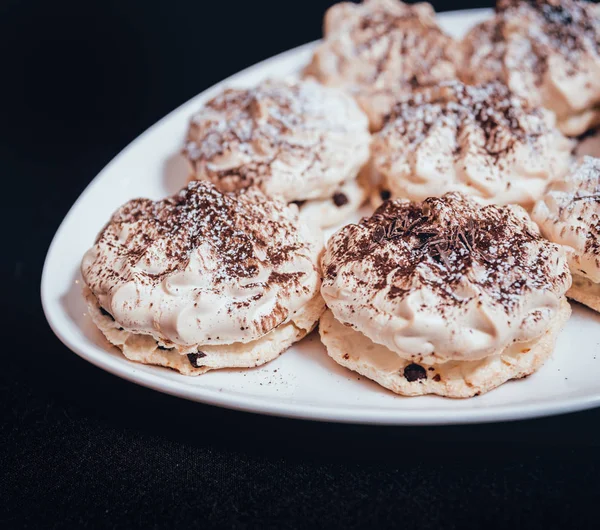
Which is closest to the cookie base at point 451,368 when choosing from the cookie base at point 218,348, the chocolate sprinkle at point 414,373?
the chocolate sprinkle at point 414,373

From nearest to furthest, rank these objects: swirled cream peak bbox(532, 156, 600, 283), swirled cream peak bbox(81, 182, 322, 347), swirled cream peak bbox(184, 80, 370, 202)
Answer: swirled cream peak bbox(81, 182, 322, 347), swirled cream peak bbox(532, 156, 600, 283), swirled cream peak bbox(184, 80, 370, 202)

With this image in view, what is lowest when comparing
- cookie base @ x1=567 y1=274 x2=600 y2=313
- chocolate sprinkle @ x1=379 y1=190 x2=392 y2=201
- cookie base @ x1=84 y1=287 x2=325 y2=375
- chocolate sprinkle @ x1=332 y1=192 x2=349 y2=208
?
cookie base @ x1=567 y1=274 x2=600 y2=313

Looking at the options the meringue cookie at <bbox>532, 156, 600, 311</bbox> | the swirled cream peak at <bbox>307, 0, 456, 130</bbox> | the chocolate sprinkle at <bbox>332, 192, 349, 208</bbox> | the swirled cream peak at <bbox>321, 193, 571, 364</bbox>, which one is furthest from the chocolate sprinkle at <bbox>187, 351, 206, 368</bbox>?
the swirled cream peak at <bbox>307, 0, 456, 130</bbox>

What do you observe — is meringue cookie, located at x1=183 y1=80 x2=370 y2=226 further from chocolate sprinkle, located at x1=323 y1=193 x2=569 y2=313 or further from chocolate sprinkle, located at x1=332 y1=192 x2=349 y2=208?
chocolate sprinkle, located at x1=323 y1=193 x2=569 y2=313

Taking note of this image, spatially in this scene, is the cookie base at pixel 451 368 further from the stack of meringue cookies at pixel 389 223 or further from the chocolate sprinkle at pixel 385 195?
the chocolate sprinkle at pixel 385 195

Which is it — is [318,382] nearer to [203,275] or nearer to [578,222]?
[203,275]

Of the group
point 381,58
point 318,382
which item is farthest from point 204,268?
point 381,58

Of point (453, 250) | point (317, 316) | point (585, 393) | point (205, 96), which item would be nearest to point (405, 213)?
point (453, 250)

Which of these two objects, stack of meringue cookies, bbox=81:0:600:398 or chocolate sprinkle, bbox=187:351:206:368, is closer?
stack of meringue cookies, bbox=81:0:600:398
